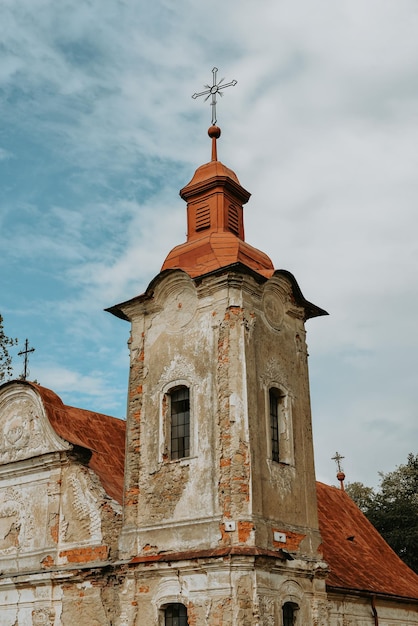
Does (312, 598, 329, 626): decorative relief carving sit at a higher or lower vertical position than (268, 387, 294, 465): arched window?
lower

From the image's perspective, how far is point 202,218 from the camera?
1619 centimetres

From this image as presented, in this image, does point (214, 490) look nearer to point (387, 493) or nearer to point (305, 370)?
point (305, 370)

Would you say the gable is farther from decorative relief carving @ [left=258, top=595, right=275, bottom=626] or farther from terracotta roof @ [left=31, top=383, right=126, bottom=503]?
decorative relief carving @ [left=258, top=595, right=275, bottom=626]

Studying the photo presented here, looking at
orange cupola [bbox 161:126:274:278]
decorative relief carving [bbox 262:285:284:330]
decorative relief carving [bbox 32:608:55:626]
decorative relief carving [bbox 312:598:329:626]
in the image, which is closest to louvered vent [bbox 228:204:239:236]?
orange cupola [bbox 161:126:274:278]

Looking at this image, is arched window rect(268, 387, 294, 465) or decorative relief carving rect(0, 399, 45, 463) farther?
decorative relief carving rect(0, 399, 45, 463)

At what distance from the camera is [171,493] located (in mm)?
13359

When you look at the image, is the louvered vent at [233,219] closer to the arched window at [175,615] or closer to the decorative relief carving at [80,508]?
the decorative relief carving at [80,508]

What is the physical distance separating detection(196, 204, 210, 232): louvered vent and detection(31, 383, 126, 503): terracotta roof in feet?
15.5

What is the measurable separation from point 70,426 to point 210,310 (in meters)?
4.52

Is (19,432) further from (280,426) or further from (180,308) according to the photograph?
(280,426)

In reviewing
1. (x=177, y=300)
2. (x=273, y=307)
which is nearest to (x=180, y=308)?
(x=177, y=300)

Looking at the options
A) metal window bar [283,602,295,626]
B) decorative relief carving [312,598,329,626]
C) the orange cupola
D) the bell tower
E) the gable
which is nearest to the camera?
the bell tower

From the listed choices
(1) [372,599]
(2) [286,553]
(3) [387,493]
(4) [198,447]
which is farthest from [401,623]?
(3) [387,493]

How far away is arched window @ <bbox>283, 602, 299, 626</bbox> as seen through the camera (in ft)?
41.9
